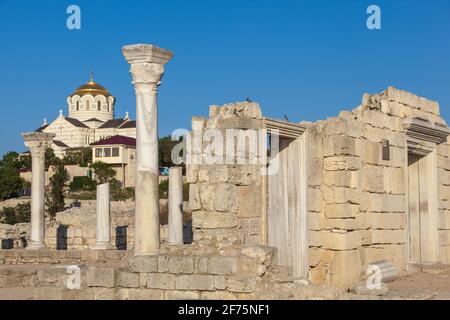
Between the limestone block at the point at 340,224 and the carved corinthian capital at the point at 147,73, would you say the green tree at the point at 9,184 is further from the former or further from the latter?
the limestone block at the point at 340,224

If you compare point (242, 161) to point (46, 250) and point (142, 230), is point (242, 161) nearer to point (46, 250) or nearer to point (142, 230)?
point (142, 230)

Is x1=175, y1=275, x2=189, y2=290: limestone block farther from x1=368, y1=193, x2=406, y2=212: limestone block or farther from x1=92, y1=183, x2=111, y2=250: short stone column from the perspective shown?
x1=92, y1=183, x2=111, y2=250: short stone column

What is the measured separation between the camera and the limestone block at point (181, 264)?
933 cm

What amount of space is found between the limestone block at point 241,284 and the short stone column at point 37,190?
12706 mm

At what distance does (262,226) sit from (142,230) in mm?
2610

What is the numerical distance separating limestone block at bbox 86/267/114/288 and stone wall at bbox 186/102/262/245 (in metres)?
1.26

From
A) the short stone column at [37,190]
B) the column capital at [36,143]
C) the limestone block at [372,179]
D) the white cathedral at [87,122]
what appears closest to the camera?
the limestone block at [372,179]

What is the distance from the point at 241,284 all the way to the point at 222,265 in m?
0.36

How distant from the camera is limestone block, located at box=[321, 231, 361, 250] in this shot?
39.8 ft

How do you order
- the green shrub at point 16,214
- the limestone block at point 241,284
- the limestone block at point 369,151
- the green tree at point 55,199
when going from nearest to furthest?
the limestone block at point 241,284
the limestone block at point 369,151
the green shrub at point 16,214
the green tree at point 55,199

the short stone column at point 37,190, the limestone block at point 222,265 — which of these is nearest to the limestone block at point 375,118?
the limestone block at point 222,265

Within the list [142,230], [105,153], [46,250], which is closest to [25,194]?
[105,153]

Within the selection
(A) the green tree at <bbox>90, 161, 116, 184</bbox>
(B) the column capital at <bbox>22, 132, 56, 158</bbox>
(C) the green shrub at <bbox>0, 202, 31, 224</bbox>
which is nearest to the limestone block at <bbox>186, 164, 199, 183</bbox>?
(B) the column capital at <bbox>22, 132, 56, 158</bbox>
